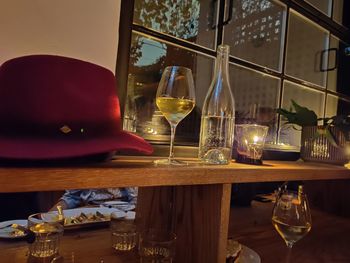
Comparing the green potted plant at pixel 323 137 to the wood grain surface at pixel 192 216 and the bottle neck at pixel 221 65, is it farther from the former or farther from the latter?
the wood grain surface at pixel 192 216

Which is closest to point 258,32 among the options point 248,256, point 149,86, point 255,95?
point 255,95

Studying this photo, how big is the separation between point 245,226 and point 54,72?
797mm

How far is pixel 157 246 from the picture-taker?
0.60 meters

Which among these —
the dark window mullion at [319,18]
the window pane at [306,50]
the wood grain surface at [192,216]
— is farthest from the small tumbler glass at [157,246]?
the dark window mullion at [319,18]

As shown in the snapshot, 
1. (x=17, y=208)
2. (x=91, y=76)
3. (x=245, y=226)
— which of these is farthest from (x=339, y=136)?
(x=17, y=208)

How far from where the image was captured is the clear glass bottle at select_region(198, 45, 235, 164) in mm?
664

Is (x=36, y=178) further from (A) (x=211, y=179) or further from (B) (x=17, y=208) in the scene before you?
(B) (x=17, y=208)

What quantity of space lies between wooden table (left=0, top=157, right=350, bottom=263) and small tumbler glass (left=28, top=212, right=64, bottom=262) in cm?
20

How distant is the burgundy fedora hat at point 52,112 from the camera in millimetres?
384

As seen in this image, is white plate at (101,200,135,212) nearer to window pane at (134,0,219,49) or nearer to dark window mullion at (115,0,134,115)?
dark window mullion at (115,0,134,115)

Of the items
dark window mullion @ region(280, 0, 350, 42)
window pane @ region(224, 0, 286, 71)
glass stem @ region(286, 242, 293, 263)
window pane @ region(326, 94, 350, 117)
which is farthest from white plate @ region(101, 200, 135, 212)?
window pane @ region(326, 94, 350, 117)

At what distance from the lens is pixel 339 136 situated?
0.95m

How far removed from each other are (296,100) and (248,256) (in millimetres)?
1094

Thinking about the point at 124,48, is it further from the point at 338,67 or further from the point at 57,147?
the point at 338,67
